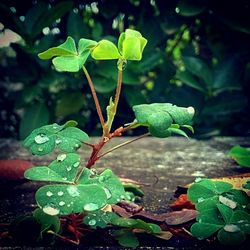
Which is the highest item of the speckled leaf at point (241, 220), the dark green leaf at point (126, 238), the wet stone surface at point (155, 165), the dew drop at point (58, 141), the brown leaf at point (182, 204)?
the dew drop at point (58, 141)

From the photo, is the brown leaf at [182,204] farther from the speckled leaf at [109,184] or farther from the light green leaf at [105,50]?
the light green leaf at [105,50]

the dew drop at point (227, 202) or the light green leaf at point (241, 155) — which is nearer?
the dew drop at point (227, 202)

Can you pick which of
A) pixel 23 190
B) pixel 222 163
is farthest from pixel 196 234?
pixel 222 163

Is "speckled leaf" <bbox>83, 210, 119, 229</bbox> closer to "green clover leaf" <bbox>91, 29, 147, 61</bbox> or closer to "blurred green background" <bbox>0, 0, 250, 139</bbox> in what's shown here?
"green clover leaf" <bbox>91, 29, 147, 61</bbox>

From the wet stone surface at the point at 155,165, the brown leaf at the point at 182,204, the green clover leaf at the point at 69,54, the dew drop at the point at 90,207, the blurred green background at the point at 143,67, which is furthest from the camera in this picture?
the blurred green background at the point at 143,67

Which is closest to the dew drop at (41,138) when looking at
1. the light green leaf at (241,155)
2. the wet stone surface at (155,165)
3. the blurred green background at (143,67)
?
the wet stone surface at (155,165)

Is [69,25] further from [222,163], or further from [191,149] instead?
[222,163]
